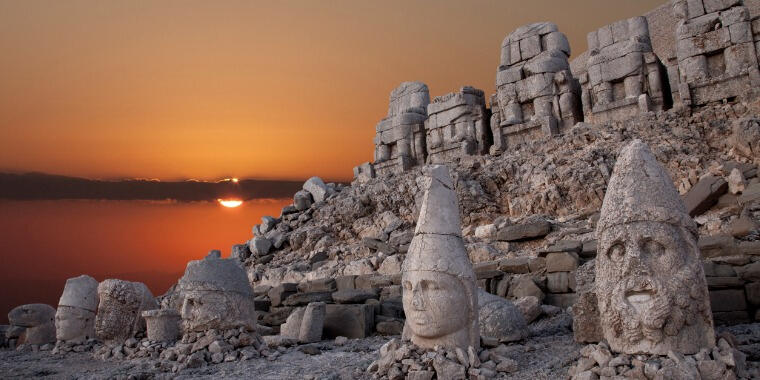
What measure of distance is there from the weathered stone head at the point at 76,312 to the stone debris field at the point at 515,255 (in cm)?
3

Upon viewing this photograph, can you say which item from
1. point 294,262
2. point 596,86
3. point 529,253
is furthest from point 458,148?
point 529,253

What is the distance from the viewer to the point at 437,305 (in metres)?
5.97

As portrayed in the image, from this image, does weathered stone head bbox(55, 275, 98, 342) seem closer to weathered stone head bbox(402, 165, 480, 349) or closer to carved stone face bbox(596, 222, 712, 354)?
weathered stone head bbox(402, 165, 480, 349)

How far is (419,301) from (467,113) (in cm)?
1566

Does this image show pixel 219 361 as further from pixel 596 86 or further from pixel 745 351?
pixel 596 86

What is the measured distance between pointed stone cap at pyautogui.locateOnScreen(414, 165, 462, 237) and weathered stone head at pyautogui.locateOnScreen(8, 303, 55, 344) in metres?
9.18

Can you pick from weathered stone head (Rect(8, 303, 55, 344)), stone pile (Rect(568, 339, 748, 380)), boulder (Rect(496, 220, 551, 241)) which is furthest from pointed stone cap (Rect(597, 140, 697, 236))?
weathered stone head (Rect(8, 303, 55, 344))

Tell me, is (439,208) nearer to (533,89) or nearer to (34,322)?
(34,322)

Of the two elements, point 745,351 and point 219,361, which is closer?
point 745,351

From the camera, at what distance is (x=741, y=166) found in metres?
12.0

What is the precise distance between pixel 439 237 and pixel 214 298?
3588mm

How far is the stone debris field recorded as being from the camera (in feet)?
16.3

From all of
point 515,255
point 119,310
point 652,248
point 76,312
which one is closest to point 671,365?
point 652,248

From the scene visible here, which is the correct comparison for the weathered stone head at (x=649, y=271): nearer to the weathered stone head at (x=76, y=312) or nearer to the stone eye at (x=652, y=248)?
the stone eye at (x=652, y=248)
